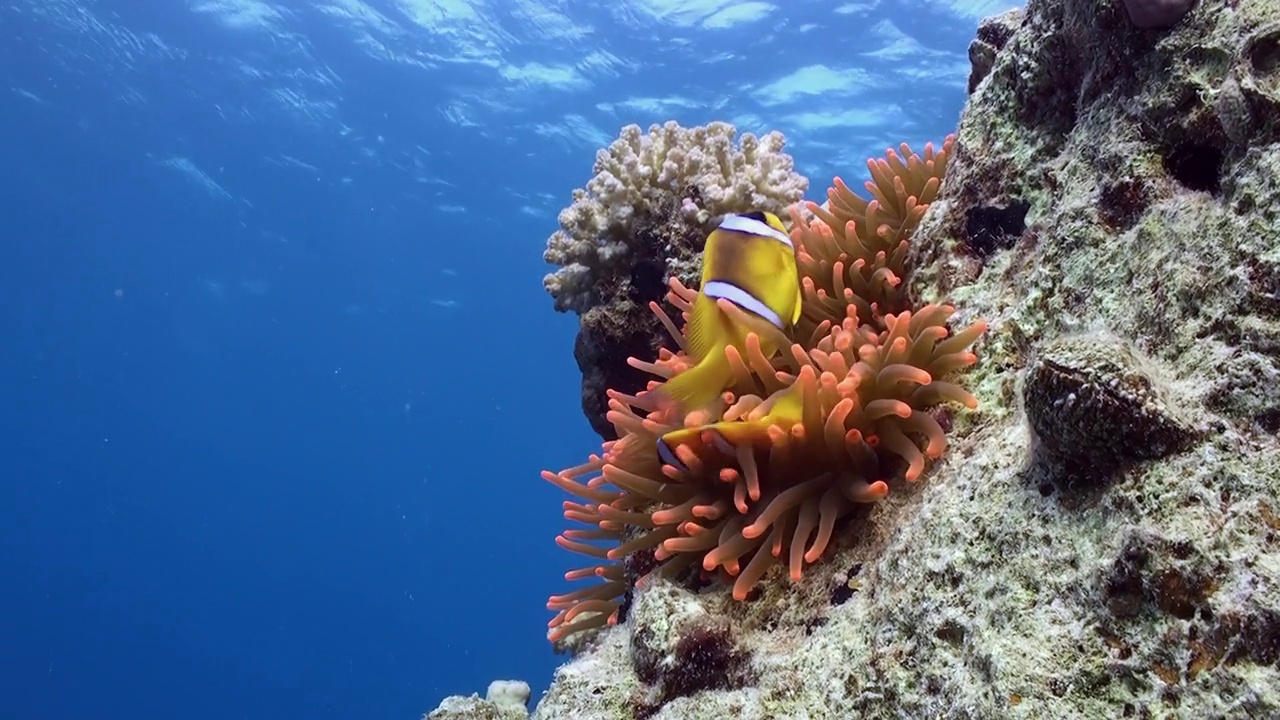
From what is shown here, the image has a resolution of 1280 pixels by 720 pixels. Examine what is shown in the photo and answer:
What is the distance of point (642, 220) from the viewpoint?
15.2 ft

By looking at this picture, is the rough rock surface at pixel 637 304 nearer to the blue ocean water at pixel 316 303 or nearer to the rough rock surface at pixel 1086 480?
the rough rock surface at pixel 1086 480

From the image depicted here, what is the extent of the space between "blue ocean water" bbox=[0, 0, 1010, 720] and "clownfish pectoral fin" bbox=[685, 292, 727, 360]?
17.5m

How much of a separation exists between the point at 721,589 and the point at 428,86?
1131 inches

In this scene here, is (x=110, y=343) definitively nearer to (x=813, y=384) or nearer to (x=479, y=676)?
(x=479, y=676)

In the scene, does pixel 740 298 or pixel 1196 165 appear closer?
pixel 1196 165

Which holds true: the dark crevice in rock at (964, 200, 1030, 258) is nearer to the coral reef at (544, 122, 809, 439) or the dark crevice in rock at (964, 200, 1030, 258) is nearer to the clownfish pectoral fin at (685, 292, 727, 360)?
the clownfish pectoral fin at (685, 292, 727, 360)

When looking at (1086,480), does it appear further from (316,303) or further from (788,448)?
(316,303)

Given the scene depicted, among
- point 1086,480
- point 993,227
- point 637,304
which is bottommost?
point 1086,480

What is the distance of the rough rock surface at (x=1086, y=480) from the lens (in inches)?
52.2

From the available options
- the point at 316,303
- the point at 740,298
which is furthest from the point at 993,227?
the point at 316,303

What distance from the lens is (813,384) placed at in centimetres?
220

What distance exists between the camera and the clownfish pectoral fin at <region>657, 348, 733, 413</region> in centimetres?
255

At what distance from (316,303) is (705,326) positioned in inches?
2142

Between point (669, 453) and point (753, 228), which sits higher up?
point (753, 228)
